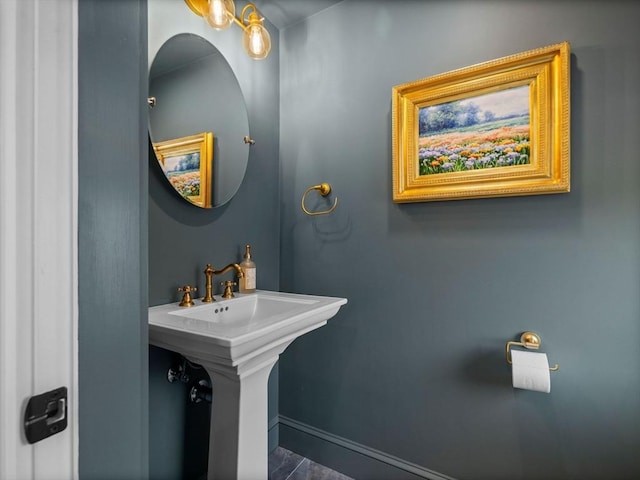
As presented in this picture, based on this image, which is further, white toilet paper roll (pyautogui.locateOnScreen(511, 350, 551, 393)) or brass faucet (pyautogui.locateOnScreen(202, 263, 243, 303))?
brass faucet (pyautogui.locateOnScreen(202, 263, 243, 303))

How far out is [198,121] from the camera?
1.30 m

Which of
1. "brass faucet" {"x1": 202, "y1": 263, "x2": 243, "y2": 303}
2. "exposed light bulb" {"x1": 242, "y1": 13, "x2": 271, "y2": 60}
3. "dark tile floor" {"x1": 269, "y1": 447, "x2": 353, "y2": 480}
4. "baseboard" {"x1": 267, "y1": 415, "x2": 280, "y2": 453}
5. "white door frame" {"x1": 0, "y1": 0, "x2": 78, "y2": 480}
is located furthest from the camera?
"baseboard" {"x1": 267, "y1": 415, "x2": 280, "y2": 453}

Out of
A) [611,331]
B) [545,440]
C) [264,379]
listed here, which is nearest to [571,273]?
[611,331]

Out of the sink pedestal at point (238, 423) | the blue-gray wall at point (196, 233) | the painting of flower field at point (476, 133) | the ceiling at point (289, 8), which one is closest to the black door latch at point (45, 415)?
the sink pedestal at point (238, 423)

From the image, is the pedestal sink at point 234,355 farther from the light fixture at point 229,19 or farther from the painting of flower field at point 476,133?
the light fixture at point 229,19

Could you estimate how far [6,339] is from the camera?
392 mm

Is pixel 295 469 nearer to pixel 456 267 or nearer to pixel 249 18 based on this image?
pixel 456 267

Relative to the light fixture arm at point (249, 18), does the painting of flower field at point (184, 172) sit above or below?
below

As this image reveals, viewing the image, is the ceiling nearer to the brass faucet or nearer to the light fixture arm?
the light fixture arm

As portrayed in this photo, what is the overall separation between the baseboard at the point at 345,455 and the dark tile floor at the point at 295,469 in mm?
25

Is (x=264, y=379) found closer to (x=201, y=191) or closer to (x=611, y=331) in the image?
(x=201, y=191)

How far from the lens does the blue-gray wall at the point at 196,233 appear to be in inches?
45.2

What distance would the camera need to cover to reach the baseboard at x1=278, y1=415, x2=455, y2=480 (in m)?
1.40

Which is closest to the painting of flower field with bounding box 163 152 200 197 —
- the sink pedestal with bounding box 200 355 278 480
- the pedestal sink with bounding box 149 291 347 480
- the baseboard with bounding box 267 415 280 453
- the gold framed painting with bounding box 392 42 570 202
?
the pedestal sink with bounding box 149 291 347 480
